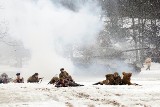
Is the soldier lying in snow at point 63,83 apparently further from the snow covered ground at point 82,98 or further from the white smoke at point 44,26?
the white smoke at point 44,26

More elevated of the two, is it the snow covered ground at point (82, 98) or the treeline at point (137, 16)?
the treeline at point (137, 16)

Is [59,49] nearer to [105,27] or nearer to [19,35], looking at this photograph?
[19,35]

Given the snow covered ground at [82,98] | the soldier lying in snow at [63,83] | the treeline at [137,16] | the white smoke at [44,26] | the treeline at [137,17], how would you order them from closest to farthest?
1. the snow covered ground at [82,98]
2. the soldier lying in snow at [63,83]
3. the white smoke at [44,26]
4. the treeline at [137,17]
5. the treeline at [137,16]

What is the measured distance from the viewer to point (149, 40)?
4325cm

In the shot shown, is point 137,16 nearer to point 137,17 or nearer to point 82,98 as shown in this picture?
point 137,17

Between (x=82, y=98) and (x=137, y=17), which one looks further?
(x=137, y=17)

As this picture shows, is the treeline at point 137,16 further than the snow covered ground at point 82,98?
Yes

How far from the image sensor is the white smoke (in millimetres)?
28375

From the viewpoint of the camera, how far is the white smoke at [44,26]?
28.4m

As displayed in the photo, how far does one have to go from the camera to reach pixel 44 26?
29.1 meters

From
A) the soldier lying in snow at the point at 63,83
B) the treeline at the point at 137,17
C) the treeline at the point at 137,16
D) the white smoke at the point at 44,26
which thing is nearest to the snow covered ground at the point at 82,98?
the soldier lying in snow at the point at 63,83

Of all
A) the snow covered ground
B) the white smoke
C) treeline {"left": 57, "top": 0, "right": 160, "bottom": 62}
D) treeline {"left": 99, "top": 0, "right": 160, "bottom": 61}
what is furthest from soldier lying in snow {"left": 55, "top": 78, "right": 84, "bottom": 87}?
treeline {"left": 99, "top": 0, "right": 160, "bottom": 61}

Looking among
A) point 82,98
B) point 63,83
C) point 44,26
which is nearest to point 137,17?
point 44,26

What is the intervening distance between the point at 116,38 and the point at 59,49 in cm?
1529
